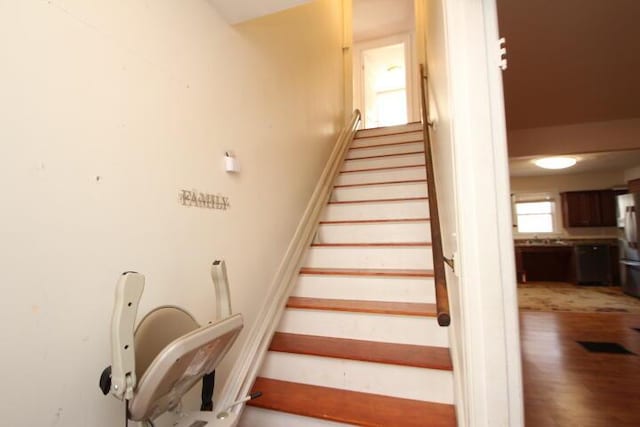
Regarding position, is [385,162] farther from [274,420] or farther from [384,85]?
[384,85]

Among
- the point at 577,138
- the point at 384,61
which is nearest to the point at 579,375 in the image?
the point at 577,138

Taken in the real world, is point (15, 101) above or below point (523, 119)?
below

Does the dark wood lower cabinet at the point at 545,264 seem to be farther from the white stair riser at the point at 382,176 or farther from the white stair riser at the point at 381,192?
the white stair riser at the point at 381,192

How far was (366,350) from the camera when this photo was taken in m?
1.74

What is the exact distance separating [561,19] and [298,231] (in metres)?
2.37

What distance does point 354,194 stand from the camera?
309 centimetres

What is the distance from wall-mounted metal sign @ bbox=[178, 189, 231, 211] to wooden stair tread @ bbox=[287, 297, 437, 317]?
0.83 meters

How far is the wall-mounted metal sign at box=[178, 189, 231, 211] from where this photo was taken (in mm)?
Answer: 1407

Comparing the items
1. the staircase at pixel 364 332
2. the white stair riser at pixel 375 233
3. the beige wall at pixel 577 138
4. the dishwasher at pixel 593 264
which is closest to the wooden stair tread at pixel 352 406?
the staircase at pixel 364 332

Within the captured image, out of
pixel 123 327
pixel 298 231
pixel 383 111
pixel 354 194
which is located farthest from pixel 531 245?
pixel 123 327

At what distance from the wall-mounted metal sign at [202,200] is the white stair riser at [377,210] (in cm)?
134

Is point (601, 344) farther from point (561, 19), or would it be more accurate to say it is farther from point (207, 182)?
point (207, 182)

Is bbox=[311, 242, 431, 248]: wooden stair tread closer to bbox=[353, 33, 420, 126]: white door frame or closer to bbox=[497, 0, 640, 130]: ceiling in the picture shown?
bbox=[497, 0, 640, 130]: ceiling

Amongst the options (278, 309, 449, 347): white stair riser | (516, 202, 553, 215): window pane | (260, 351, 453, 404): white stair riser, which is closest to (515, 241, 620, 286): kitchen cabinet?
(516, 202, 553, 215): window pane
